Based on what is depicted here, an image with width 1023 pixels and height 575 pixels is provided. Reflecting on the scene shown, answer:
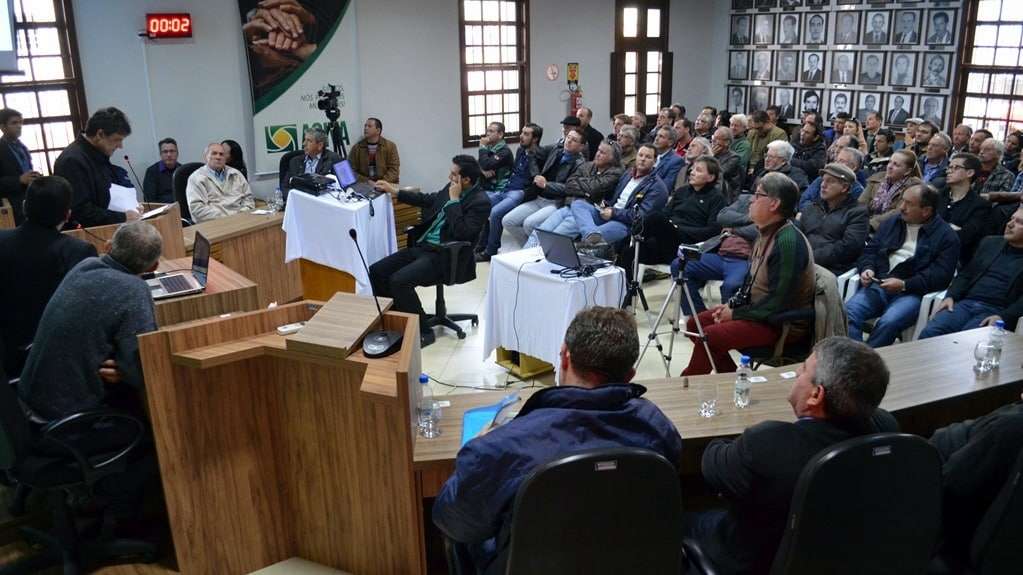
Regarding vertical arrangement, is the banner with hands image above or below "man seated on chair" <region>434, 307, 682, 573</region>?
above

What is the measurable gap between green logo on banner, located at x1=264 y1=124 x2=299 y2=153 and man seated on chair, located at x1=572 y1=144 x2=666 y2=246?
11.1 ft

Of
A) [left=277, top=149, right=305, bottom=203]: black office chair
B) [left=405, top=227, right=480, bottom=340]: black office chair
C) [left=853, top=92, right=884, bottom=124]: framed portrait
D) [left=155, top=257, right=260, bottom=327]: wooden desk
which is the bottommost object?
[left=405, top=227, right=480, bottom=340]: black office chair

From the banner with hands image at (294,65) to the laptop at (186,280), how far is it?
436 cm

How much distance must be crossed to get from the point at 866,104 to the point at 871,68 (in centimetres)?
44

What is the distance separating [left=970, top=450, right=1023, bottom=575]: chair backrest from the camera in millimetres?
1992

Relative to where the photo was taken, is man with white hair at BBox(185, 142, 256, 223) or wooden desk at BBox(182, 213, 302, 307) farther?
man with white hair at BBox(185, 142, 256, 223)

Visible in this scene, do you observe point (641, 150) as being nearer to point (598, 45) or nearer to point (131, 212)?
point (131, 212)

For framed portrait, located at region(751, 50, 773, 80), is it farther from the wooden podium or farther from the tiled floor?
the wooden podium

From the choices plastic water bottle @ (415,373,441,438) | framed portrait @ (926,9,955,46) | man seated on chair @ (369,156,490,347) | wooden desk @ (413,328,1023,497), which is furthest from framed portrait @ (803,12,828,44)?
plastic water bottle @ (415,373,441,438)

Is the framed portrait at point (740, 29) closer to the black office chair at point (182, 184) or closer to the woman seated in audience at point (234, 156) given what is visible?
the woman seated in audience at point (234, 156)

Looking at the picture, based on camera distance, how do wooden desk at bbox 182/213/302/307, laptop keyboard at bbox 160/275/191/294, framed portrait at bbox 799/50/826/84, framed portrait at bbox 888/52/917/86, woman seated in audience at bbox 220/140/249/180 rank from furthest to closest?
framed portrait at bbox 799/50/826/84 → framed portrait at bbox 888/52/917/86 → woman seated in audience at bbox 220/140/249/180 → wooden desk at bbox 182/213/302/307 → laptop keyboard at bbox 160/275/191/294

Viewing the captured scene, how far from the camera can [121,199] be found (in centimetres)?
480

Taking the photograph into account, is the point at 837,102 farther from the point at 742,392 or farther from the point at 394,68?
the point at 742,392

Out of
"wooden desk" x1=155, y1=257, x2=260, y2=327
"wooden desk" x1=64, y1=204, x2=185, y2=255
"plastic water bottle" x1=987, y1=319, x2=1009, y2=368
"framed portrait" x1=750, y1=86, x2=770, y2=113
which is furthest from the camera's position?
"framed portrait" x1=750, y1=86, x2=770, y2=113
